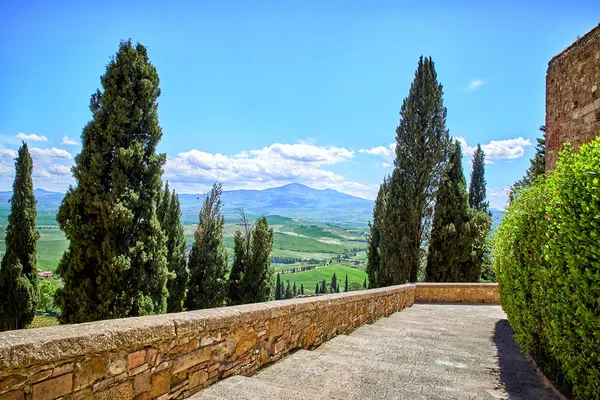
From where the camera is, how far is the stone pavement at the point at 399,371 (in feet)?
11.1

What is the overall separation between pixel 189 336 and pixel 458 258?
1527 centimetres

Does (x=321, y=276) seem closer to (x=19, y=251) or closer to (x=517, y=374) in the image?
(x=19, y=251)

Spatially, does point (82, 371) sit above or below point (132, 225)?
below

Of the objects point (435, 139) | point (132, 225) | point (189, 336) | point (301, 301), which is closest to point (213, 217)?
point (132, 225)

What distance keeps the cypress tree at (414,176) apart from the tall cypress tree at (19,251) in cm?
1648

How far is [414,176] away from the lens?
16.1 m

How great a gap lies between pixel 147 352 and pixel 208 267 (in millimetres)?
16415

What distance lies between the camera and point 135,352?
2658 millimetres

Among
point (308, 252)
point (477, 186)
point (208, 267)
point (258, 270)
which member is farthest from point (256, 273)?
point (308, 252)

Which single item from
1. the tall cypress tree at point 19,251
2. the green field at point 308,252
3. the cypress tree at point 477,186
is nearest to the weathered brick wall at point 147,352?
the tall cypress tree at point 19,251

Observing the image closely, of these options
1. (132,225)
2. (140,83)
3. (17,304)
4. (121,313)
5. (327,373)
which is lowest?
(17,304)

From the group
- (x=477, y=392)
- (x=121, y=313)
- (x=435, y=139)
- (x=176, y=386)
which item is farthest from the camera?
(x=435, y=139)

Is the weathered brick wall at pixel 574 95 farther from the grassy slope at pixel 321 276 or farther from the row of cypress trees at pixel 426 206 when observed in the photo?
the grassy slope at pixel 321 276

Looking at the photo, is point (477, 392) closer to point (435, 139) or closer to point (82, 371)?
point (82, 371)
